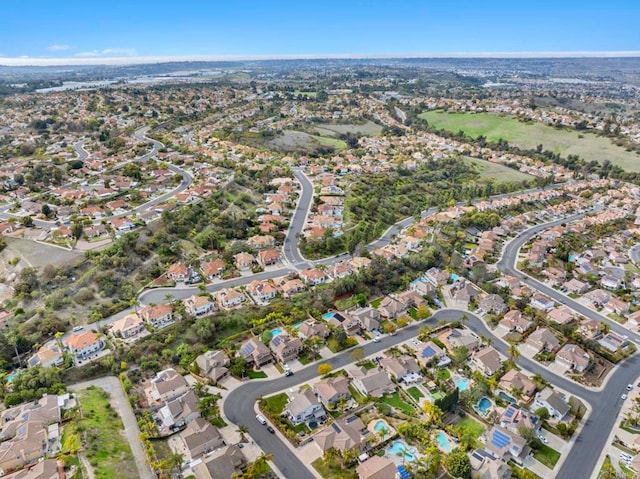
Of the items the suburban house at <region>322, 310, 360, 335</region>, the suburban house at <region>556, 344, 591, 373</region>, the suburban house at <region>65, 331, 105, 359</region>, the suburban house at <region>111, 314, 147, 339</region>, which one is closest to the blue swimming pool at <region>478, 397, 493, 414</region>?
the suburban house at <region>556, 344, 591, 373</region>

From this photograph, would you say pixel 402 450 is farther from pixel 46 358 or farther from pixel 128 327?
pixel 46 358

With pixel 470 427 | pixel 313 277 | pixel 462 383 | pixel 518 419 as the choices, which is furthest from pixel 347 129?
pixel 518 419

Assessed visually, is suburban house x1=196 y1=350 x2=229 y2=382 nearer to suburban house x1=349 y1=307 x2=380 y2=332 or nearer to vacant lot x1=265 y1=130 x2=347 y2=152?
suburban house x1=349 y1=307 x2=380 y2=332

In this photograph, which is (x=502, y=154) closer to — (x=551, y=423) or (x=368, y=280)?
(x=368, y=280)

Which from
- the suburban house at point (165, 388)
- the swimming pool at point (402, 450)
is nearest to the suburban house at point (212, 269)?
the suburban house at point (165, 388)

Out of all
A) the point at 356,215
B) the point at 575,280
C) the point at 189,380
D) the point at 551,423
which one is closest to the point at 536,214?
the point at 575,280

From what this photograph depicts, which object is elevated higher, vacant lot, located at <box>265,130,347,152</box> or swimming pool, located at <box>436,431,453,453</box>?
vacant lot, located at <box>265,130,347,152</box>
